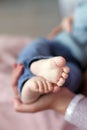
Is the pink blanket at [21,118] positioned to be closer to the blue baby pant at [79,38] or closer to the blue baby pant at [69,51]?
the blue baby pant at [69,51]

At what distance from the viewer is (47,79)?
0.56 meters

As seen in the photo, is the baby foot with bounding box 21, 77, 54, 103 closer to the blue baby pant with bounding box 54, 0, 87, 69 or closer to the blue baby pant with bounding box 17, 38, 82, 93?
the blue baby pant with bounding box 17, 38, 82, 93

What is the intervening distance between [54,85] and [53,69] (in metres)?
0.03

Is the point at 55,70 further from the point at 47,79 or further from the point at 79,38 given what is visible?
the point at 79,38

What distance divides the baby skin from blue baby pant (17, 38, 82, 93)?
0.03 metres

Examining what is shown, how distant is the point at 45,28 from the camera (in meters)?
1.79

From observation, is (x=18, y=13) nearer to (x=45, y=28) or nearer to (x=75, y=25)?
(x=45, y=28)

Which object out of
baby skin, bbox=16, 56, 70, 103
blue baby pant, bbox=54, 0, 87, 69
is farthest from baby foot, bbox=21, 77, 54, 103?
blue baby pant, bbox=54, 0, 87, 69

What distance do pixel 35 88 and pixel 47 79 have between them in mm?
33

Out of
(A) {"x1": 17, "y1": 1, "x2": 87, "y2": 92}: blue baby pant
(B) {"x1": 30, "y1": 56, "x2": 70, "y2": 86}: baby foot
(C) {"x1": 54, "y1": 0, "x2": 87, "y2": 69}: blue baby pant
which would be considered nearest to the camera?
(B) {"x1": 30, "y1": 56, "x2": 70, "y2": 86}: baby foot

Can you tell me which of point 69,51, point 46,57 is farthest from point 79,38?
point 46,57

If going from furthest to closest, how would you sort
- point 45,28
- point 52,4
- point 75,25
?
point 52,4, point 45,28, point 75,25

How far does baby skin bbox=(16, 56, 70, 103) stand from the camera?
1.77ft

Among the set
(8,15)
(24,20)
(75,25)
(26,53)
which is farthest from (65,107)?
(8,15)
